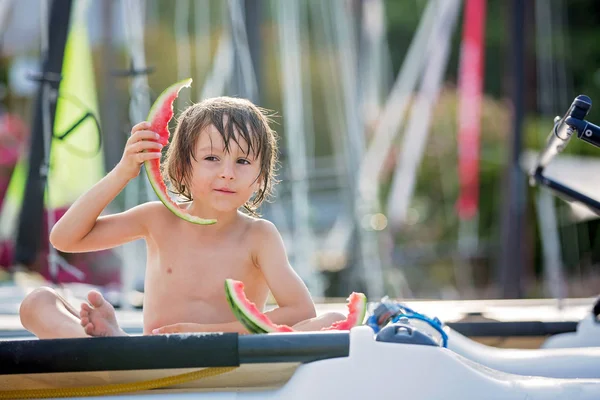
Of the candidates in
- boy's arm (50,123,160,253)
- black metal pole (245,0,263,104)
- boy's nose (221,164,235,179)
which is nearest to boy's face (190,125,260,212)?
boy's nose (221,164,235,179)

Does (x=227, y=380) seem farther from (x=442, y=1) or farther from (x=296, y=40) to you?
(x=442, y=1)

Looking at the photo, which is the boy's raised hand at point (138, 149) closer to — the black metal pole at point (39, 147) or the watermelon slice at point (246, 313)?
the watermelon slice at point (246, 313)

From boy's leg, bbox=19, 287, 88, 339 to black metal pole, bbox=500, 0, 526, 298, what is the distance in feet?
14.1

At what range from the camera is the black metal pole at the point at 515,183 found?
19.5 feet

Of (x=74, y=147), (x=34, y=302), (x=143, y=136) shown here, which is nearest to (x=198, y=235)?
(x=143, y=136)

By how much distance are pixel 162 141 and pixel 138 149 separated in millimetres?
76

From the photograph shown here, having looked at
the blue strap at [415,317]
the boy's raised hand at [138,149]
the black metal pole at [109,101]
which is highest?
the black metal pole at [109,101]

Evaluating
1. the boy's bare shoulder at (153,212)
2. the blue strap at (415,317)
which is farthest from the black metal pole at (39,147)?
the blue strap at (415,317)

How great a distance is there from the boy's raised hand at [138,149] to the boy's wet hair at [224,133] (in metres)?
0.13

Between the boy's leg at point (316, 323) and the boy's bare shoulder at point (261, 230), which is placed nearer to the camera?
the boy's leg at point (316, 323)

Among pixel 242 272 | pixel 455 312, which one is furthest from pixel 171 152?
pixel 455 312

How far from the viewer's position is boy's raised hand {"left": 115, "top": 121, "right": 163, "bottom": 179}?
208cm

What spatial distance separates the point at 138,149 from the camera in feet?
6.81

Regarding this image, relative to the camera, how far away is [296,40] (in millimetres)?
8305
